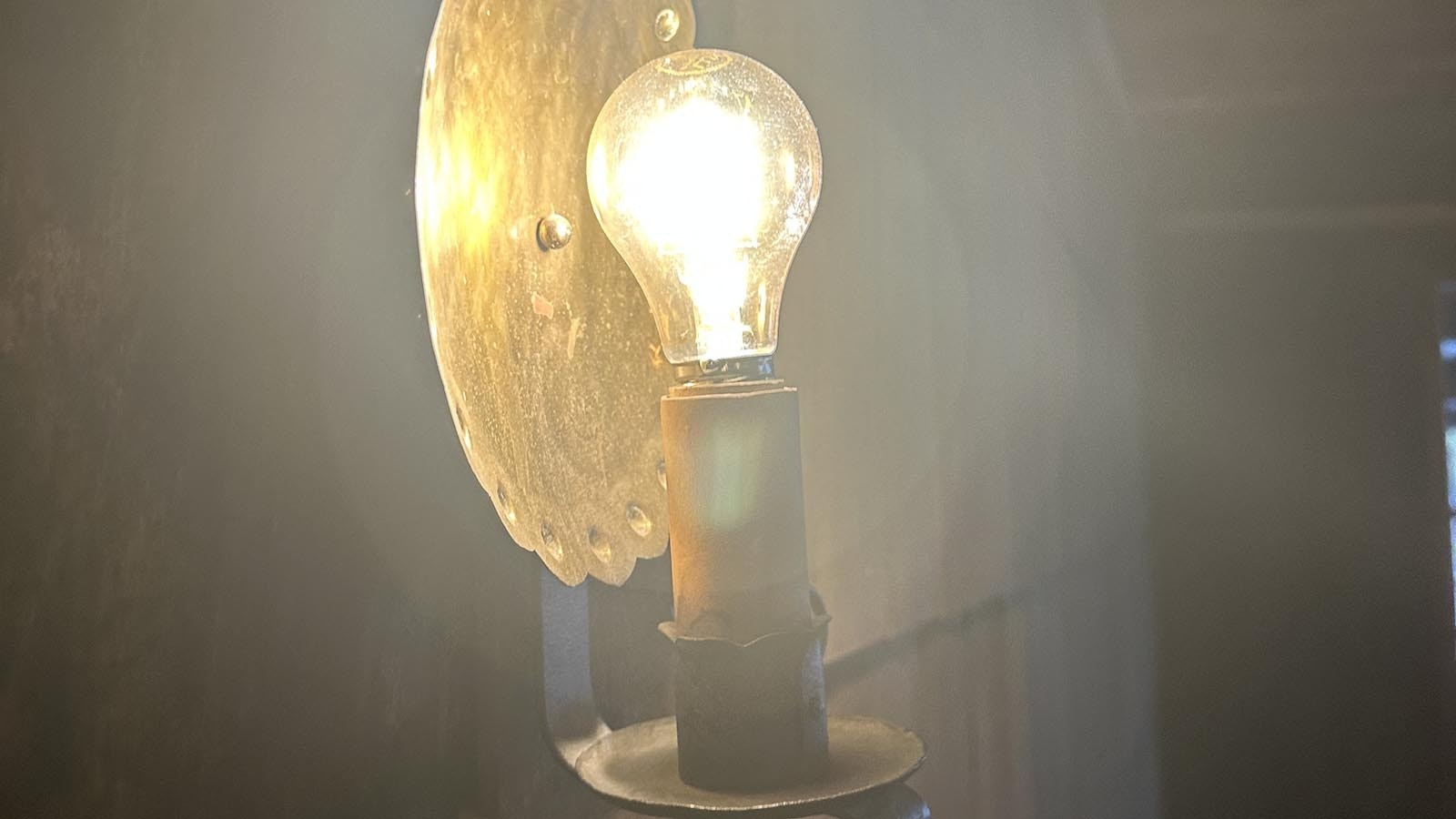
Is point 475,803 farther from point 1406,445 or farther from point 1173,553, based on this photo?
point 1406,445

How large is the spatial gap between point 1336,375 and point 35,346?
1.91 meters

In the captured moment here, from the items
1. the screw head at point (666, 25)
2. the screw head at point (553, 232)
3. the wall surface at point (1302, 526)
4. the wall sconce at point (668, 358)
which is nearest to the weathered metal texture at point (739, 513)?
the wall sconce at point (668, 358)

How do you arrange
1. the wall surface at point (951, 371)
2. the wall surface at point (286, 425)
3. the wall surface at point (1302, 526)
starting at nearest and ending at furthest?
the wall surface at point (286, 425) → the wall surface at point (951, 371) → the wall surface at point (1302, 526)

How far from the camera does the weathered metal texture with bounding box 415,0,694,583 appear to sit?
1.47 ft

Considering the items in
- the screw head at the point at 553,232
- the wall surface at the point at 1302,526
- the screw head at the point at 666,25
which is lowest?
the wall surface at the point at 1302,526

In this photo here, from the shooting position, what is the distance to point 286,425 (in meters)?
0.45

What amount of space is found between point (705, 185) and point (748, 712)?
0.22 metres

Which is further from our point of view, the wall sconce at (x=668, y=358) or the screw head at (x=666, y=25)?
the screw head at (x=666, y=25)

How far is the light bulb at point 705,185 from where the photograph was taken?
47 centimetres

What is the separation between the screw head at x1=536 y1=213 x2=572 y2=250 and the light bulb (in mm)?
30

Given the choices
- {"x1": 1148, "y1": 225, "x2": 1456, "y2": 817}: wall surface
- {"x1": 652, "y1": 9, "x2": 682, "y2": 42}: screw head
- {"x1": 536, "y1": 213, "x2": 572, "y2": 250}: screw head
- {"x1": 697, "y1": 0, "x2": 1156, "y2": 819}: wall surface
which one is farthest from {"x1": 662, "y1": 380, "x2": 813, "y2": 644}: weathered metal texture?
{"x1": 1148, "y1": 225, "x2": 1456, "y2": 817}: wall surface

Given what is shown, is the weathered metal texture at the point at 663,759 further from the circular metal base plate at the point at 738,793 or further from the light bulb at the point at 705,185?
the light bulb at the point at 705,185

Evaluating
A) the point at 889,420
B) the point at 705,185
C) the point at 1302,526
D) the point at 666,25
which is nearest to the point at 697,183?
the point at 705,185

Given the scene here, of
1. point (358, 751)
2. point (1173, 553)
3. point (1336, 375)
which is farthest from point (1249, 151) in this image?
point (358, 751)
